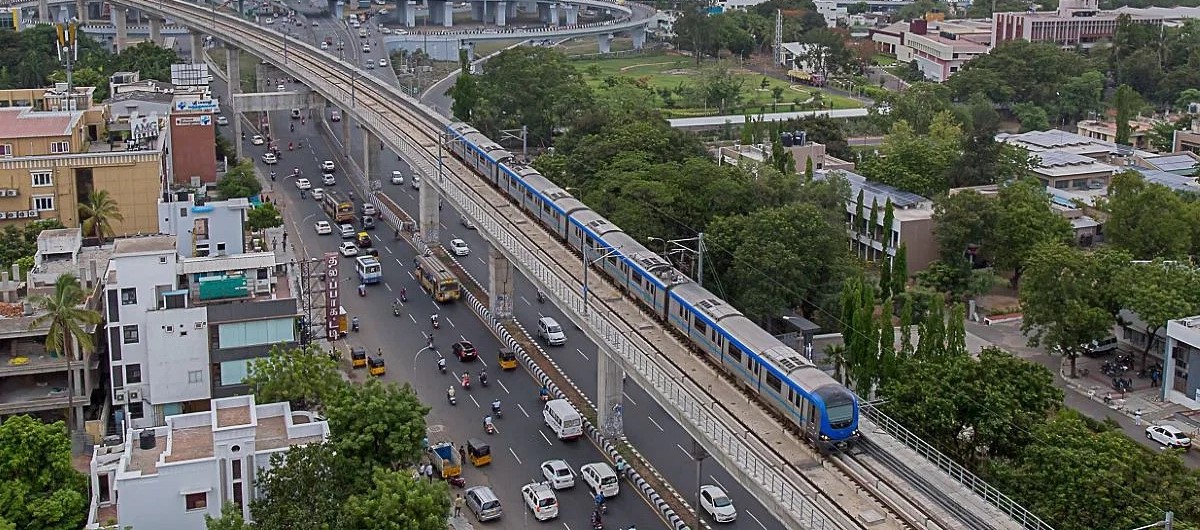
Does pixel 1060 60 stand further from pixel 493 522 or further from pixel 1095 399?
pixel 493 522

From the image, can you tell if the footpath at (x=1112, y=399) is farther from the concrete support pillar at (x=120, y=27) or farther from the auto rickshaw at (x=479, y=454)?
the concrete support pillar at (x=120, y=27)

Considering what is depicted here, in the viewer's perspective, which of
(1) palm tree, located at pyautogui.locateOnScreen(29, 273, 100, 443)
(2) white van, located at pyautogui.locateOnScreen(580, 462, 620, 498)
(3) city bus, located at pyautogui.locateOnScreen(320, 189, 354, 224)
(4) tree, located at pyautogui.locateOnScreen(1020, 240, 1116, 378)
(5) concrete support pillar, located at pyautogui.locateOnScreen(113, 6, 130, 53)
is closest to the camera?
(2) white van, located at pyautogui.locateOnScreen(580, 462, 620, 498)

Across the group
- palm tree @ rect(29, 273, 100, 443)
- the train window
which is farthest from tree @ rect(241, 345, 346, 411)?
the train window

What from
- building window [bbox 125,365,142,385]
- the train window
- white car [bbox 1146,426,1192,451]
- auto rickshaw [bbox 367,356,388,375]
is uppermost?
the train window

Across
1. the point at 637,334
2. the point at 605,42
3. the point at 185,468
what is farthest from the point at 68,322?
the point at 605,42

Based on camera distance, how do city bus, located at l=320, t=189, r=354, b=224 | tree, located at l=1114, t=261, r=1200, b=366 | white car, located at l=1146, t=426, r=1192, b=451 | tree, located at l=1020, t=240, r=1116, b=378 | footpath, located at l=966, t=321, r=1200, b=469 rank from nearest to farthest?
white car, located at l=1146, t=426, r=1192, b=451
footpath, located at l=966, t=321, r=1200, b=469
tree, located at l=1114, t=261, r=1200, b=366
tree, located at l=1020, t=240, r=1116, b=378
city bus, located at l=320, t=189, r=354, b=224

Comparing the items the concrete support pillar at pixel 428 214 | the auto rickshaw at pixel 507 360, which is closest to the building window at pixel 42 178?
the concrete support pillar at pixel 428 214

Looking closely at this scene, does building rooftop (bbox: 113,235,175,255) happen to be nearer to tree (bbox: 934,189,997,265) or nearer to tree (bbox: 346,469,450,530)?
tree (bbox: 346,469,450,530)
